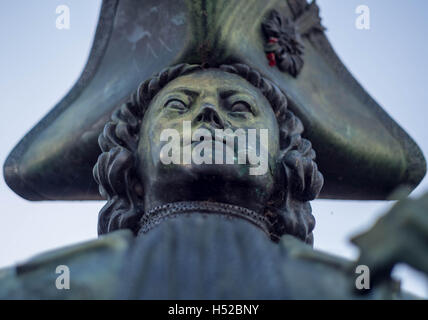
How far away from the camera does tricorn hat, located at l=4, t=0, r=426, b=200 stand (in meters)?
5.30

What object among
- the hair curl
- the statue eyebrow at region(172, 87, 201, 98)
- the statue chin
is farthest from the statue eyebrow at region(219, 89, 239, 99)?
the statue chin

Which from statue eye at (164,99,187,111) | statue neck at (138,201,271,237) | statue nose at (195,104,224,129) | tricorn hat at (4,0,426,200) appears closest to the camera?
statue neck at (138,201,271,237)

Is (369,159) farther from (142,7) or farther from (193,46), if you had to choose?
(142,7)

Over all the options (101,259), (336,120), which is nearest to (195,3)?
(336,120)

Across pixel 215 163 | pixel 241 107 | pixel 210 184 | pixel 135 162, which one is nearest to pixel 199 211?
pixel 210 184

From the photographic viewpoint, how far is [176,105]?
470 cm

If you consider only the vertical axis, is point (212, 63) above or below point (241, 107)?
above

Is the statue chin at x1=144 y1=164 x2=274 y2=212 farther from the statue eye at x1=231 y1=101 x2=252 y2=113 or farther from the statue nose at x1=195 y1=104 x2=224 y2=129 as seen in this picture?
the statue eye at x1=231 y1=101 x2=252 y2=113

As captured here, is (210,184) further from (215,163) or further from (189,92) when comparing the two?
(189,92)

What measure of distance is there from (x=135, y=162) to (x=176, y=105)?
1.31ft

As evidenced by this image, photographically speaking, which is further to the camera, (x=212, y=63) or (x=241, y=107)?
(x=212, y=63)

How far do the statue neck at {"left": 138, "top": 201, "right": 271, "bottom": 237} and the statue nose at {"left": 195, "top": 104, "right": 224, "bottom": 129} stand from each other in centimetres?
46

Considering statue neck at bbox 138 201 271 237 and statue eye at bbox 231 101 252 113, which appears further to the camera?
statue eye at bbox 231 101 252 113

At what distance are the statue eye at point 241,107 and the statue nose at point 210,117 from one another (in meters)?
0.23
